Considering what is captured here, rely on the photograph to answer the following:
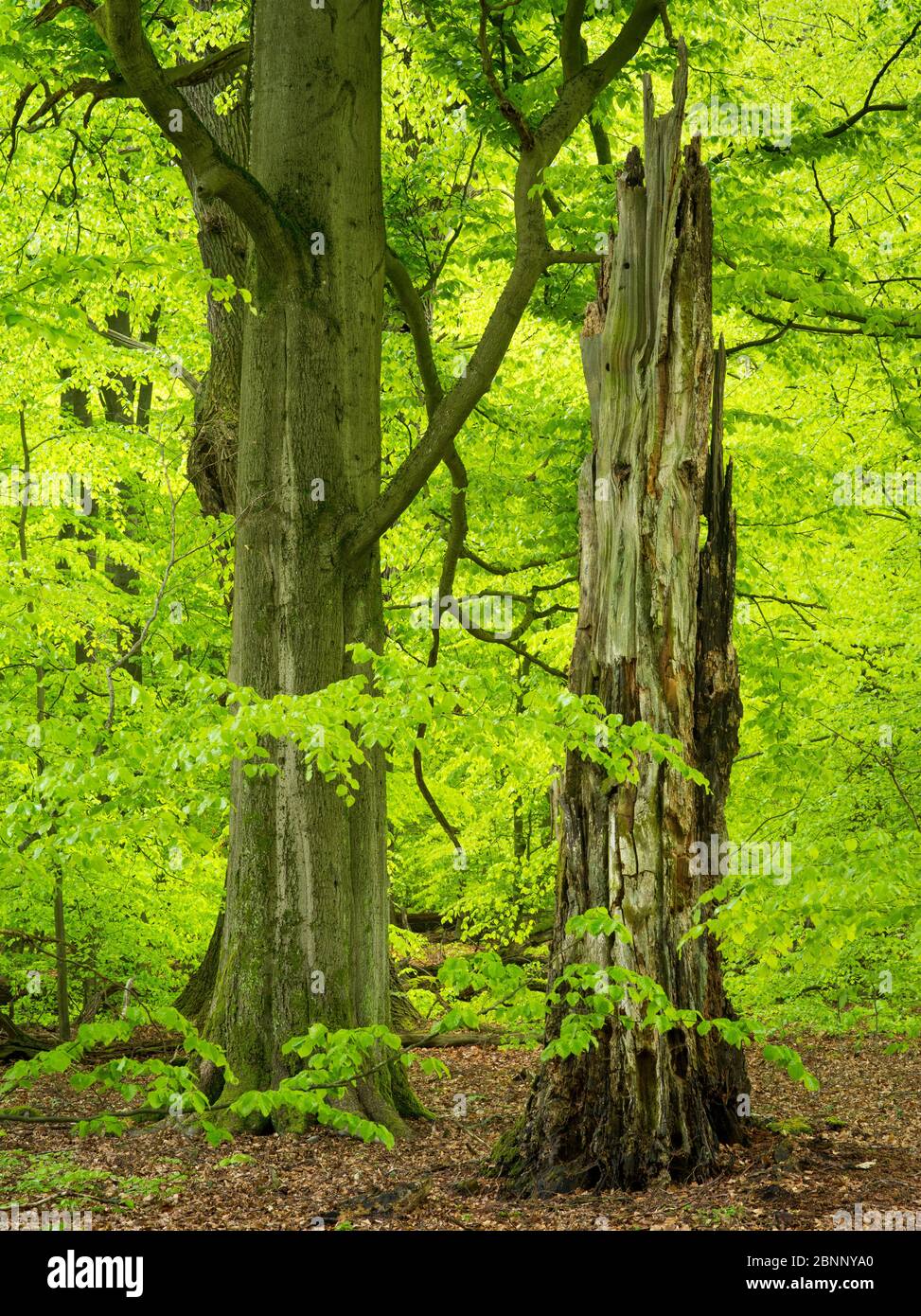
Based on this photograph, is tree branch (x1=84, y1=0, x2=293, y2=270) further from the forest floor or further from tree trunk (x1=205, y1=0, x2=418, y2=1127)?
the forest floor

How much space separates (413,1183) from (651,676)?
2.76 meters

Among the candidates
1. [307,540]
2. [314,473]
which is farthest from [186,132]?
[307,540]

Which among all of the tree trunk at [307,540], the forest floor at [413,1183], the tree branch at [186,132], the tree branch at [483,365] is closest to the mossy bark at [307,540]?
the tree trunk at [307,540]

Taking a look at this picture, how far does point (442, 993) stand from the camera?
1021 centimetres

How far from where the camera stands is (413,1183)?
5.98 meters

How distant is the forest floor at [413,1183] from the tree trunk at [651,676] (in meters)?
0.29

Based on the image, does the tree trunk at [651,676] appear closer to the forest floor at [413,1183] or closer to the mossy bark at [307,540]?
the forest floor at [413,1183]

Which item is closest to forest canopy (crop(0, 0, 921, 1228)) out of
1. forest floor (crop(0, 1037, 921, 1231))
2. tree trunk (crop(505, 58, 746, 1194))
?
tree trunk (crop(505, 58, 746, 1194))

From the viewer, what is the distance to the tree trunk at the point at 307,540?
6.80 metres

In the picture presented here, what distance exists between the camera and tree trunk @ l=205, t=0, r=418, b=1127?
680cm

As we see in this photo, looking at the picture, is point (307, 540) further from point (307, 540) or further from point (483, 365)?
point (483, 365)

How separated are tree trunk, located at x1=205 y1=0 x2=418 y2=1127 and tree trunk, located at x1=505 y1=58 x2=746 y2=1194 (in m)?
1.51

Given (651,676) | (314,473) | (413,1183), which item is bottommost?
(413,1183)
